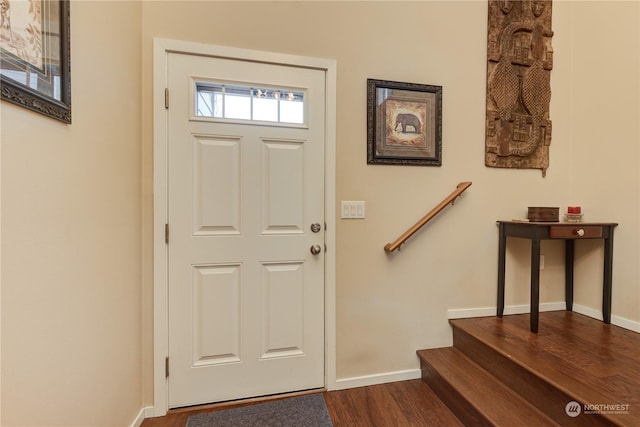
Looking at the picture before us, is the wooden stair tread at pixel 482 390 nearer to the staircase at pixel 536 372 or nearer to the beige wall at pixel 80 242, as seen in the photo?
the staircase at pixel 536 372

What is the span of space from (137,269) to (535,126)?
2.84m

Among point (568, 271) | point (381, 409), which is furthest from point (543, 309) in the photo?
point (381, 409)

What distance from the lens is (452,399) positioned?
1599mm

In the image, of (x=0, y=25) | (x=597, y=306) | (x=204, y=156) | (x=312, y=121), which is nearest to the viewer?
(x=0, y=25)

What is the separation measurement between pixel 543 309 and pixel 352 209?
174 centimetres

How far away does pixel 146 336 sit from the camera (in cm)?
161

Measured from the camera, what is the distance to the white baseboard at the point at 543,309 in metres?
1.91

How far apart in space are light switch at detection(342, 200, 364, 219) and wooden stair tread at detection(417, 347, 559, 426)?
1.03 m

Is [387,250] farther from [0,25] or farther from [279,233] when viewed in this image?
[0,25]

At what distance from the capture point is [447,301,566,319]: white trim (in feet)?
6.66

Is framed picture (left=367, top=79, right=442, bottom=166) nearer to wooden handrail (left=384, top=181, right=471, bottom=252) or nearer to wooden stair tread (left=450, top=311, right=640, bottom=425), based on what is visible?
wooden handrail (left=384, top=181, right=471, bottom=252)

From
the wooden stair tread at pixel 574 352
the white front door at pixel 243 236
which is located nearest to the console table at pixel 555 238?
the wooden stair tread at pixel 574 352

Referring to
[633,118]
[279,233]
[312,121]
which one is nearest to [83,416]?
[279,233]

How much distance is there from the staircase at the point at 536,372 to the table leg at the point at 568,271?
20 centimetres
